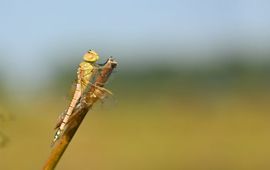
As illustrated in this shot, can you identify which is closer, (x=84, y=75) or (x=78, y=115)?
(x=78, y=115)

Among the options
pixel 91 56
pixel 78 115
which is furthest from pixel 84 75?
pixel 78 115

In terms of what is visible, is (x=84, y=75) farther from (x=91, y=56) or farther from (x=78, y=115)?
(x=78, y=115)

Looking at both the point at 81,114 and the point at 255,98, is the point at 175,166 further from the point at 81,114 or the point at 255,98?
the point at 81,114

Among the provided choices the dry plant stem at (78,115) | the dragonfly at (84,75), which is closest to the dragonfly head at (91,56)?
the dragonfly at (84,75)

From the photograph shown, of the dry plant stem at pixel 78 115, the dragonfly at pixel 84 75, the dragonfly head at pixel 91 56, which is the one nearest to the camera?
the dry plant stem at pixel 78 115

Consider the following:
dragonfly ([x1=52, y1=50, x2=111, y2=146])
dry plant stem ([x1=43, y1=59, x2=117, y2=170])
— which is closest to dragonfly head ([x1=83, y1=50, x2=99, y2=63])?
dragonfly ([x1=52, y1=50, x2=111, y2=146])

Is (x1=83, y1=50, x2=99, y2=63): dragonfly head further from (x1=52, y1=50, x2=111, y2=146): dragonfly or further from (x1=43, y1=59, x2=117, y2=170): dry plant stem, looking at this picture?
(x1=43, y1=59, x2=117, y2=170): dry plant stem

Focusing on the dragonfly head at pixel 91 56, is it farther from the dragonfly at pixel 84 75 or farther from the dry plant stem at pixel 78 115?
the dry plant stem at pixel 78 115

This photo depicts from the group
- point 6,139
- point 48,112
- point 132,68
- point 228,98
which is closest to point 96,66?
point 6,139
